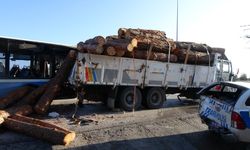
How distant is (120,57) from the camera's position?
12961mm

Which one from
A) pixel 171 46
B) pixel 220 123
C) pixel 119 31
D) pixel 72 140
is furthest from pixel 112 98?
pixel 220 123

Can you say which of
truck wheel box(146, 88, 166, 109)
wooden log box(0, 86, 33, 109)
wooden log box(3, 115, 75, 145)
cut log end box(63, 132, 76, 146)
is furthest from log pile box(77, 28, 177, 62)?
cut log end box(63, 132, 76, 146)

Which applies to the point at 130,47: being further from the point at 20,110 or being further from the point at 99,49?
the point at 20,110

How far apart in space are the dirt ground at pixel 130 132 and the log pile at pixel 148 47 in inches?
92.0

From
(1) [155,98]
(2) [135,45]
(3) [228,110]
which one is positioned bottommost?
(1) [155,98]

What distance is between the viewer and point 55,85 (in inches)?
494

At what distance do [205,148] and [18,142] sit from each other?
4.61m

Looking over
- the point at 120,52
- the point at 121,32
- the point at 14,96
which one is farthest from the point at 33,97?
the point at 121,32

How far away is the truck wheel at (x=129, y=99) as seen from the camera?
43.9 ft

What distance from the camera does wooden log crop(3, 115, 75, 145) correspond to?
26.3 ft

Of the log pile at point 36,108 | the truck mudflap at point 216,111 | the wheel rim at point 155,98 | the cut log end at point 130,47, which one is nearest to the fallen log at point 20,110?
the log pile at point 36,108

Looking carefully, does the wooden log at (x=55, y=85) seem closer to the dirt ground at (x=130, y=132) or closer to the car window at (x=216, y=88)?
the dirt ground at (x=130, y=132)

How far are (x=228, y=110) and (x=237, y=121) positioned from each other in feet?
1.42

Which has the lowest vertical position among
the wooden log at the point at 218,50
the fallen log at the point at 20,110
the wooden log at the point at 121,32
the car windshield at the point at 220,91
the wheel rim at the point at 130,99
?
the fallen log at the point at 20,110
